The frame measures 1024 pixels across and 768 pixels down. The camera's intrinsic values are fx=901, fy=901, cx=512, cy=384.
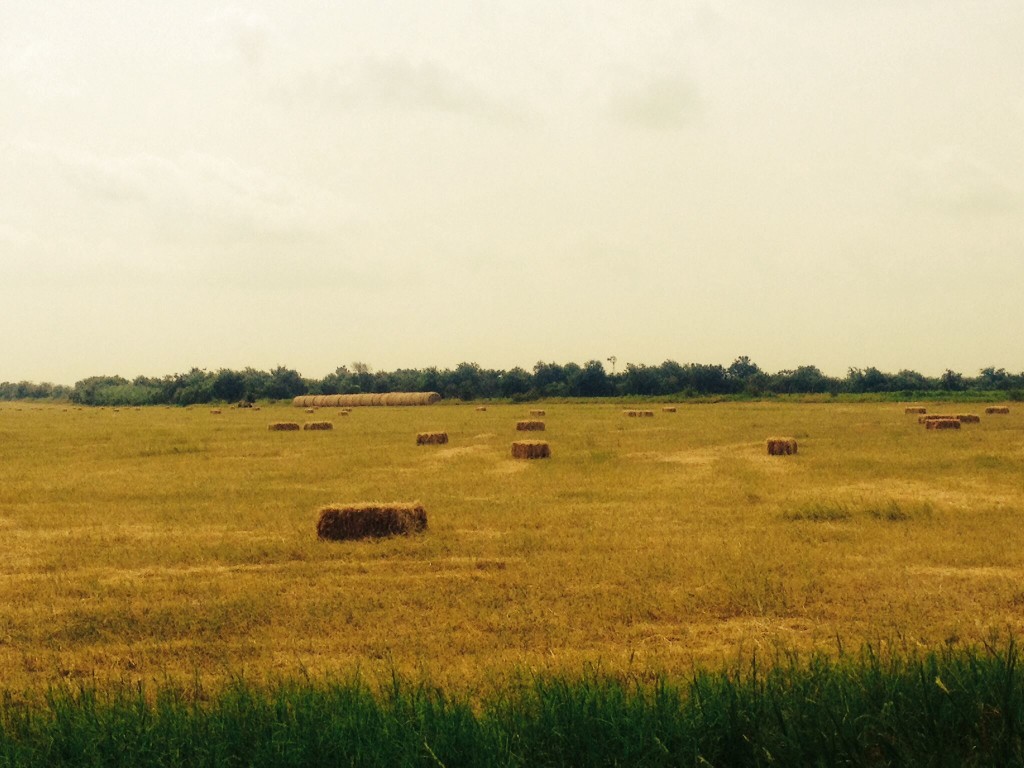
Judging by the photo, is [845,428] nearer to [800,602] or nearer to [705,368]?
[800,602]

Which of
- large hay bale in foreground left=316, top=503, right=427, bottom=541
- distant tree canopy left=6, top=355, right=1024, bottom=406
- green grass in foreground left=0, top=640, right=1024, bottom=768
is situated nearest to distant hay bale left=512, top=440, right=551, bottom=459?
large hay bale in foreground left=316, top=503, right=427, bottom=541

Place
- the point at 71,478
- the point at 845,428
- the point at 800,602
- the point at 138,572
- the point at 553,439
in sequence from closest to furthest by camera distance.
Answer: the point at 800,602
the point at 138,572
the point at 71,478
the point at 553,439
the point at 845,428

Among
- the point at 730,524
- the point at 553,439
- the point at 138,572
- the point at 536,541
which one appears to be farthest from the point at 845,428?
the point at 138,572

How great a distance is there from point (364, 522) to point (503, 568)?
2.95m

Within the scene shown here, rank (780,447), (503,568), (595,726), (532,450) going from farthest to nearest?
(780,447) → (532,450) → (503,568) → (595,726)

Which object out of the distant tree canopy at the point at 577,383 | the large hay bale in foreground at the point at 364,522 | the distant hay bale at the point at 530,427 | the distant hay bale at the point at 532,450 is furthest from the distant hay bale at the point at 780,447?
the distant tree canopy at the point at 577,383

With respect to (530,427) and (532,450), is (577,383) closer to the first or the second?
(530,427)

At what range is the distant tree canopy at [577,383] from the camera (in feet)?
300

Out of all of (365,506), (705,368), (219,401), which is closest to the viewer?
(365,506)

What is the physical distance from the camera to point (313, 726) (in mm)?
4992

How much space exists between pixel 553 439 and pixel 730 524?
17.8m

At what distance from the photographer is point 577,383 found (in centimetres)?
9612

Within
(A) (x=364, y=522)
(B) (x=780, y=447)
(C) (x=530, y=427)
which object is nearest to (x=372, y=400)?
(C) (x=530, y=427)

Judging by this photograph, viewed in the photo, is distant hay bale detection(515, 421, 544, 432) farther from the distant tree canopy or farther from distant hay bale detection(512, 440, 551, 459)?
the distant tree canopy
